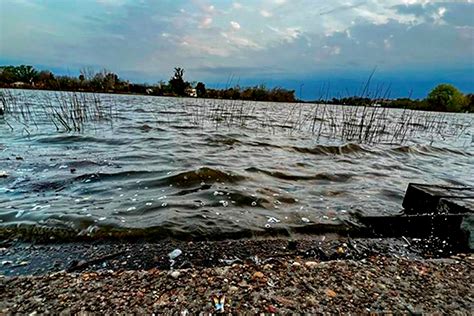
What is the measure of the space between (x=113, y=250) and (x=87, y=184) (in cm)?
239

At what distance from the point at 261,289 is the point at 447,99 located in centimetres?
9200

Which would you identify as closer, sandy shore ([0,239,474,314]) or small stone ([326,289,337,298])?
sandy shore ([0,239,474,314])

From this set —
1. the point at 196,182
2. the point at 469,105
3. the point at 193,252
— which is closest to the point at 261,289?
the point at 193,252

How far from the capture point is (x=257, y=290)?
6.11 ft

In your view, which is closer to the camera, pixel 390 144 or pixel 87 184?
pixel 87 184

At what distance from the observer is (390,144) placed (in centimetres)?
1136

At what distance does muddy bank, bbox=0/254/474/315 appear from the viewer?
1.68m

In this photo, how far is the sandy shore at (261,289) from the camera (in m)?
1.68

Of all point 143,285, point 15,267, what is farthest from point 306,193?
point 15,267

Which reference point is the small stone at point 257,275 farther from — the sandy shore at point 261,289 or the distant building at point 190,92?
the distant building at point 190,92

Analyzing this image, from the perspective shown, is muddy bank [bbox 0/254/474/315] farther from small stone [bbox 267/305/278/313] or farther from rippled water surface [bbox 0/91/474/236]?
rippled water surface [bbox 0/91/474/236]

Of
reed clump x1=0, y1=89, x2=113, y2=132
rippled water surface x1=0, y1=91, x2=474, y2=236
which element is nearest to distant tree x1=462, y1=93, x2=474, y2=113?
rippled water surface x1=0, y1=91, x2=474, y2=236

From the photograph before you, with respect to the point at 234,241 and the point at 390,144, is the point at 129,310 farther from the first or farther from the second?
the point at 390,144

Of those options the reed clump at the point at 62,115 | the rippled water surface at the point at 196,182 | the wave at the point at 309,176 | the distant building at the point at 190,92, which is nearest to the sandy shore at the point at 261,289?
the rippled water surface at the point at 196,182
